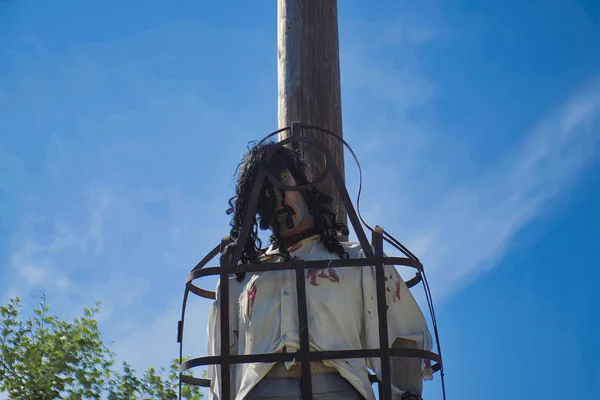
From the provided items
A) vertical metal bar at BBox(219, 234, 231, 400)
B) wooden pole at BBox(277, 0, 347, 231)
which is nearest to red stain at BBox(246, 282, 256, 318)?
vertical metal bar at BBox(219, 234, 231, 400)

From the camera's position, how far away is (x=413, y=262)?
3395mm

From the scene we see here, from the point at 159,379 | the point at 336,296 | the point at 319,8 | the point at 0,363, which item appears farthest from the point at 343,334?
the point at 0,363

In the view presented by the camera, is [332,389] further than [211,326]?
No

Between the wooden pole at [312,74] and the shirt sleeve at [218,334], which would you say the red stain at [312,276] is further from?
the wooden pole at [312,74]

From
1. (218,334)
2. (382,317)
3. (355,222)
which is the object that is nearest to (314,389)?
(382,317)

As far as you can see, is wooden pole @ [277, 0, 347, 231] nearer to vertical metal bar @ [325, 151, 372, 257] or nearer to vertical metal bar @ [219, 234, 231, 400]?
vertical metal bar @ [325, 151, 372, 257]

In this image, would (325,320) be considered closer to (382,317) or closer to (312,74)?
(382,317)

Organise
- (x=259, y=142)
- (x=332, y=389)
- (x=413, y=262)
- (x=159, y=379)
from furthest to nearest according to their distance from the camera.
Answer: (x=159, y=379), (x=259, y=142), (x=413, y=262), (x=332, y=389)

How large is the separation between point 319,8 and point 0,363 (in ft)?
→ 19.5

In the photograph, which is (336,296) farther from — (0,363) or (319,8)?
(0,363)

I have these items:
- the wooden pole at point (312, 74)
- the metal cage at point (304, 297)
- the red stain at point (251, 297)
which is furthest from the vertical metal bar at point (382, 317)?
the wooden pole at point (312, 74)

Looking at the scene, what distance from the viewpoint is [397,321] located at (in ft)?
10.9

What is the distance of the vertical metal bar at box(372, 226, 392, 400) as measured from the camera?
3123 mm

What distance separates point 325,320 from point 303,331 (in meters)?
0.13
